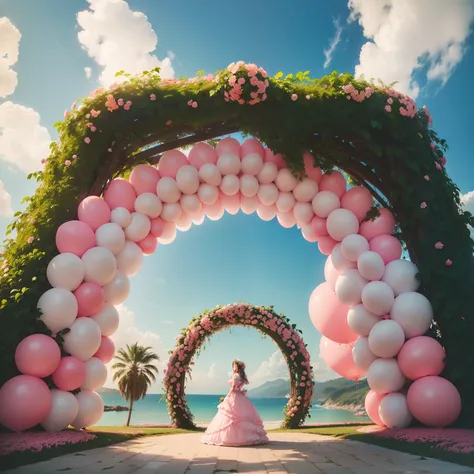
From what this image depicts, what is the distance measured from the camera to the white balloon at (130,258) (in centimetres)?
555

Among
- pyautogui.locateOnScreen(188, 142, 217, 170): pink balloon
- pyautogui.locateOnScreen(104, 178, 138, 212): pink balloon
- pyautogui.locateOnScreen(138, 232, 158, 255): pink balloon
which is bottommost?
pyautogui.locateOnScreen(138, 232, 158, 255): pink balloon

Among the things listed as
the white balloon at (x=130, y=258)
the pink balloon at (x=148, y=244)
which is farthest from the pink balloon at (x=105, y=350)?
the pink balloon at (x=148, y=244)

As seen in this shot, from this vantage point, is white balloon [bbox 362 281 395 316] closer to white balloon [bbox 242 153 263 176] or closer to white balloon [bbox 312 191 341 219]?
white balloon [bbox 312 191 341 219]

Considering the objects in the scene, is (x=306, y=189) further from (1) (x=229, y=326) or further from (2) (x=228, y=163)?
(1) (x=229, y=326)

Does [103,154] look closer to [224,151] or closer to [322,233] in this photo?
[224,151]

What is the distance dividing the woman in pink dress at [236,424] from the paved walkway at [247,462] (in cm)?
104

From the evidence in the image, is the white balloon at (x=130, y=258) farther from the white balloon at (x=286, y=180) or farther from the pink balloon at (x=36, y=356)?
the white balloon at (x=286, y=180)

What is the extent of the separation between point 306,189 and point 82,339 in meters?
3.45

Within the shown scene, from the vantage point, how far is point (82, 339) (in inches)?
190

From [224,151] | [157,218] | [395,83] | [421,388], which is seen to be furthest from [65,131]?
[421,388]

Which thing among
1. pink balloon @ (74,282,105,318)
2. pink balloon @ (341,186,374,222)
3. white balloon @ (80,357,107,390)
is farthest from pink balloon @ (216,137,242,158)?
white balloon @ (80,357,107,390)

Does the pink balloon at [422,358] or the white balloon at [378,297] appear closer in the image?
the pink balloon at [422,358]

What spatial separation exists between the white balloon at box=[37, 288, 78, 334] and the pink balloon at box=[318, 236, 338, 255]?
3407 mm

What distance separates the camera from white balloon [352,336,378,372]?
5270 mm
